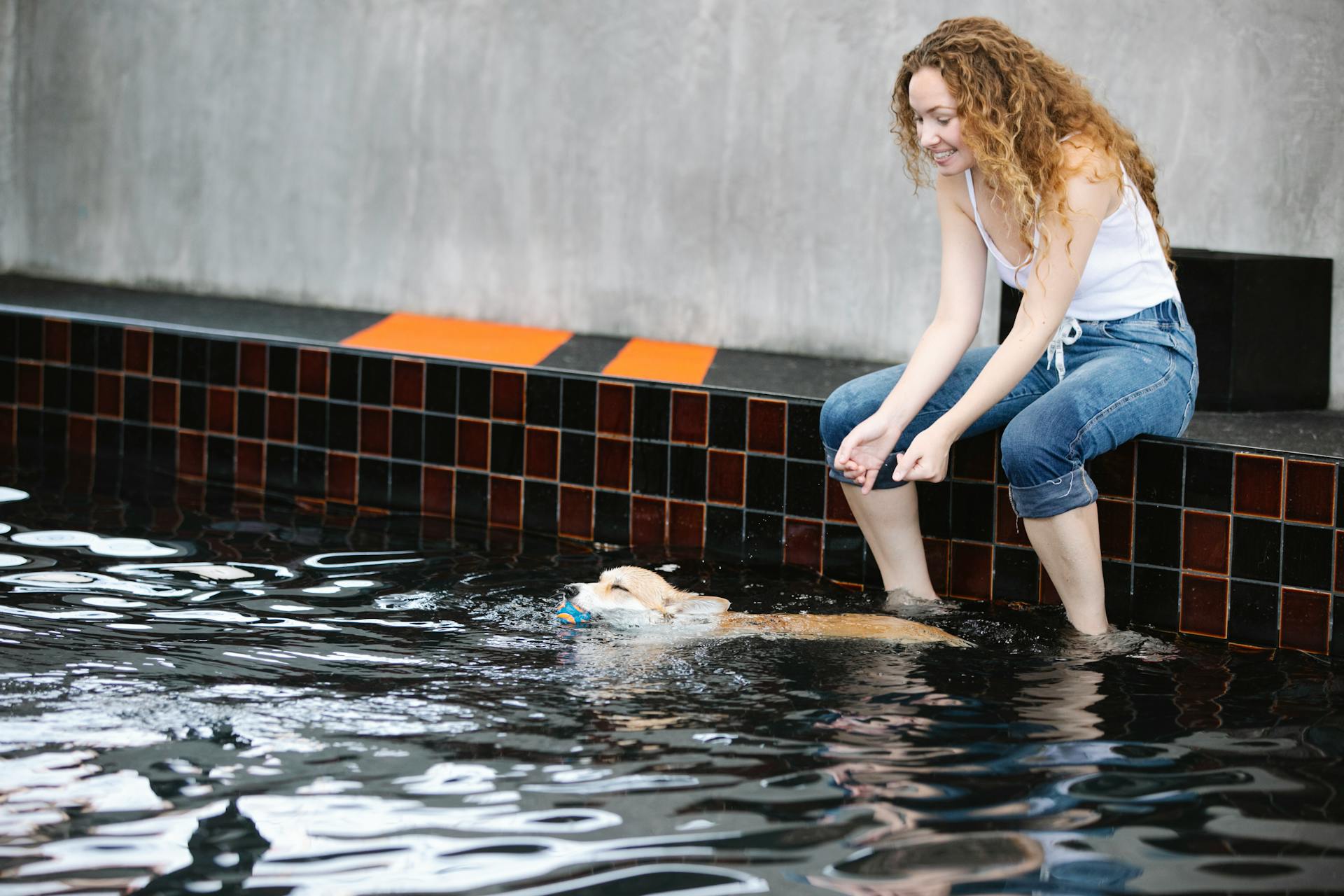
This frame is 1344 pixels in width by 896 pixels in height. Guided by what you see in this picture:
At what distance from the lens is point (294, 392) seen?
430 centimetres

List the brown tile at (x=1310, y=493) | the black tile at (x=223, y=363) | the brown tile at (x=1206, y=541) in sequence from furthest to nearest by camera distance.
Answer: the black tile at (x=223, y=363) → the brown tile at (x=1206, y=541) → the brown tile at (x=1310, y=493)

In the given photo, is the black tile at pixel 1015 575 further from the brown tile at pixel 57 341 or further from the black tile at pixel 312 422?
the brown tile at pixel 57 341

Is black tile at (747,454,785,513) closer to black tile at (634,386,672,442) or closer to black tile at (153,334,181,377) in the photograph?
black tile at (634,386,672,442)

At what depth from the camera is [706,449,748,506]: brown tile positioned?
3.75 meters

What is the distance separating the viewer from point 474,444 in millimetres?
4086

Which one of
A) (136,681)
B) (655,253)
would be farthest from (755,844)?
(655,253)

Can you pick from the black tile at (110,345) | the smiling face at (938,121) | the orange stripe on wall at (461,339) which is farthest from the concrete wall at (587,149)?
the smiling face at (938,121)

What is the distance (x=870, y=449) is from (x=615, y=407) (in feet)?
3.68

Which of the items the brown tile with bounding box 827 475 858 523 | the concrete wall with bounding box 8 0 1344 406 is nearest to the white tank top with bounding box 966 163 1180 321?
the brown tile with bounding box 827 475 858 523

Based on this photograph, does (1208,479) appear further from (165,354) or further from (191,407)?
(165,354)

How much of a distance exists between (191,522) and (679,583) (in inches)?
50.2

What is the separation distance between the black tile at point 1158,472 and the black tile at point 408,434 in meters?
1.90

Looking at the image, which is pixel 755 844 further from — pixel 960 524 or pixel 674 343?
pixel 674 343

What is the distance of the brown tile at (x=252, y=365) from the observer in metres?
4.35
